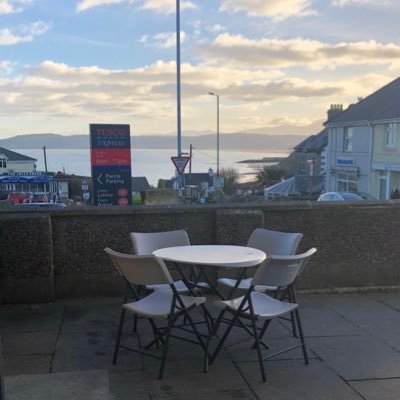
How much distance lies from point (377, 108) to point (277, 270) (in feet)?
110

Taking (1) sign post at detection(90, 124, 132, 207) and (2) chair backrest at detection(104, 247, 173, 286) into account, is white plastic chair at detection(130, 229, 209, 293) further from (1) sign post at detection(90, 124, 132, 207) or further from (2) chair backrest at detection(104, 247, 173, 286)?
(1) sign post at detection(90, 124, 132, 207)

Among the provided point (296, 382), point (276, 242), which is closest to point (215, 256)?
point (276, 242)

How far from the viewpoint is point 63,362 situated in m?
4.02

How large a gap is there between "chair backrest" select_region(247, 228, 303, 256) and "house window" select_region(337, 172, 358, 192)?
108 feet

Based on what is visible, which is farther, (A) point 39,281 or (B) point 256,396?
(A) point 39,281

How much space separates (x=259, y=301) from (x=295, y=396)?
0.91 m

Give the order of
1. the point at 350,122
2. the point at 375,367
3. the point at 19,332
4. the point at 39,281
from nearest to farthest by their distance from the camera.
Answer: the point at 375,367, the point at 19,332, the point at 39,281, the point at 350,122

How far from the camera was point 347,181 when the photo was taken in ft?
124

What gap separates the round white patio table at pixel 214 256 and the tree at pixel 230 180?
7064 centimetres

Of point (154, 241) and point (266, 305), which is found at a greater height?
point (154, 241)

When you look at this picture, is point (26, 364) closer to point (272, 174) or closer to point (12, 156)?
point (12, 156)

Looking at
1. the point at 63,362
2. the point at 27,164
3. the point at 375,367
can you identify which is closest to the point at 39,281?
the point at 63,362

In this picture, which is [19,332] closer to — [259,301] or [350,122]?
[259,301]

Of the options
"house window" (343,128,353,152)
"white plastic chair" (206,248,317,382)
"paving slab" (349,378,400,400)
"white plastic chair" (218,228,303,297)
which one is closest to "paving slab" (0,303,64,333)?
"white plastic chair" (218,228,303,297)
